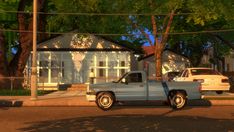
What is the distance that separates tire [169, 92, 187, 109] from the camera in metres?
21.2

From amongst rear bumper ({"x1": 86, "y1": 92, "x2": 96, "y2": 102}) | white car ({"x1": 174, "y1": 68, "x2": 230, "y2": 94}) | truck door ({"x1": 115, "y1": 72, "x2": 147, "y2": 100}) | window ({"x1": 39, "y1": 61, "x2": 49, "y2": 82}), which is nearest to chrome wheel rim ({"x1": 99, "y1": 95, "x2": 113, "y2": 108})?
rear bumper ({"x1": 86, "y1": 92, "x2": 96, "y2": 102})

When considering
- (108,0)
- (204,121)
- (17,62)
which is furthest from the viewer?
(17,62)

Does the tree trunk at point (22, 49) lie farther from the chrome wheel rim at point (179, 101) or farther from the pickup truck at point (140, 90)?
the chrome wheel rim at point (179, 101)

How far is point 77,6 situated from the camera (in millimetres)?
36625

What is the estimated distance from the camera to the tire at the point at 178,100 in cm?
2117

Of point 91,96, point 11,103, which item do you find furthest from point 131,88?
Result: point 11,103

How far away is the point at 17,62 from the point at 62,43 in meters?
4.10

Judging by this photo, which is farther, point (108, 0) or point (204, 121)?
point (108, 0)

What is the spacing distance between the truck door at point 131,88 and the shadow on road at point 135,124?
4.38 m

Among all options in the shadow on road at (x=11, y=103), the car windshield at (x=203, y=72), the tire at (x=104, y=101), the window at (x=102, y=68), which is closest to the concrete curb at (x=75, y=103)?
the shadow on road at (x=11, y=103)

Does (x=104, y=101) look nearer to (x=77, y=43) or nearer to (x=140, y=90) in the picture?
(x=140, y=90)

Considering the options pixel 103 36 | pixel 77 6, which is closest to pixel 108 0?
Result: pixel 77 6

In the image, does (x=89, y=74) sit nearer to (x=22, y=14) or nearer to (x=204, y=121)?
(x=22, y=14)

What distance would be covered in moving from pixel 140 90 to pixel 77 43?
20.2 metres
